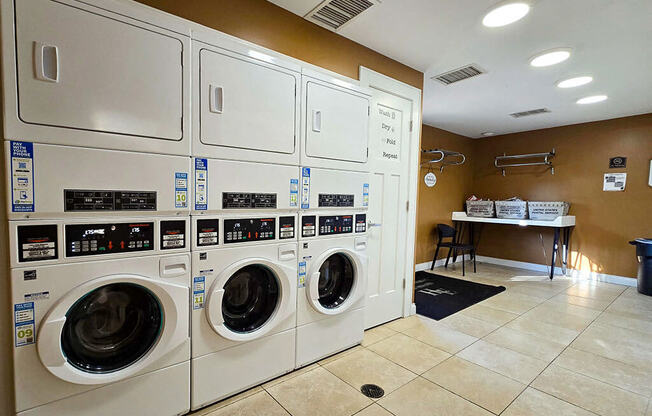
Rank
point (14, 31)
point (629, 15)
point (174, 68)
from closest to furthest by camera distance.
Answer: point (14, 31) < point (174, 68) < point (629, 15)

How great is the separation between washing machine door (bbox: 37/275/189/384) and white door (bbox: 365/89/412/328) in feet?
5.66

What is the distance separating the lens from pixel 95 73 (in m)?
1.30

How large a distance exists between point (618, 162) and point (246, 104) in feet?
18.8

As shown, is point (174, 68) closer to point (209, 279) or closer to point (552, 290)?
point (209, 279)

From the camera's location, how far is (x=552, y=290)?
413 centimetres

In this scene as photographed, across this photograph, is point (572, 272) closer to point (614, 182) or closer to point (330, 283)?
point (614, 182)

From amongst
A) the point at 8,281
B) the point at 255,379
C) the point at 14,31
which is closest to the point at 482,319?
the point at 255,379

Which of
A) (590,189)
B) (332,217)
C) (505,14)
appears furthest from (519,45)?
(590,189)

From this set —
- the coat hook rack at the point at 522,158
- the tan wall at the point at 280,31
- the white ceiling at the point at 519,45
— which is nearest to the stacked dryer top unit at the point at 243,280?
the tan wall at the point at 280,31

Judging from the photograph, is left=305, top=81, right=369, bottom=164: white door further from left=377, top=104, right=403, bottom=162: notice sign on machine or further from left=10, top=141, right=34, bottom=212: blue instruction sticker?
left=10, top=141, right=34, bottom=212: blue instruction sticker

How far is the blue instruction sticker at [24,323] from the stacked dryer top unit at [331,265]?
1.32 metres

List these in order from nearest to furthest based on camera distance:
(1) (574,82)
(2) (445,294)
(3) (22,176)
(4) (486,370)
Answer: (3) (22,176) < (4) (486,370) < (1) (574,82) < (2) (445,294)

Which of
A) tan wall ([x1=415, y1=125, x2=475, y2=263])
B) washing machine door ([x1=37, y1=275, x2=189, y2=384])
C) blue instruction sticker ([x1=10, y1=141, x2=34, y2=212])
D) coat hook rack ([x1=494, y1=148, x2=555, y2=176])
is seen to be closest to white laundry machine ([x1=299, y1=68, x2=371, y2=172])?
washing machine door ([x1=37, y1=275, x2=189, y2=384])

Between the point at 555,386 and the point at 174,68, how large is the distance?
3.05 m
